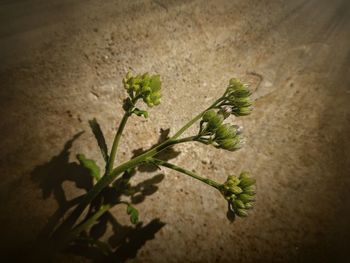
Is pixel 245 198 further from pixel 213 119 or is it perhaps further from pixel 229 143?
pixel 213 119

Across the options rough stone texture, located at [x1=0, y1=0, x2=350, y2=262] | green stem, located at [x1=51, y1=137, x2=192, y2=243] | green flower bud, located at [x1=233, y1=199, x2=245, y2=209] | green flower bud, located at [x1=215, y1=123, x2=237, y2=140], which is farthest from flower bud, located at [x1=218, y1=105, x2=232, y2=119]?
rough stone texture, located at [x1=0, y1=0, x2=350, y2=262]

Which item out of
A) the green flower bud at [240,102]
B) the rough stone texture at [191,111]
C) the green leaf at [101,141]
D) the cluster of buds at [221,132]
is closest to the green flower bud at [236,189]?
the cluster of buds at [221,132]

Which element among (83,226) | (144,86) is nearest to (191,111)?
(144,86)

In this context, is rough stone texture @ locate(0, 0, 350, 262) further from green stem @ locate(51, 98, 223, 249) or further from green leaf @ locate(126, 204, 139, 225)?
green leaf @ locate(126, 204, 139, 225)

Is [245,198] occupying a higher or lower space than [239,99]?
lower

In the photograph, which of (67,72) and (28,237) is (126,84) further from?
(28,237)

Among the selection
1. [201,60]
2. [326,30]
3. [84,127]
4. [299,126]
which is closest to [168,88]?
[201,60]

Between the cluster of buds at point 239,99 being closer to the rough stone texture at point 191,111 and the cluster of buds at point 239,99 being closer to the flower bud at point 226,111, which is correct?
the flower bud at point 226,111

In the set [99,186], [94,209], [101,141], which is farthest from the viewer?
[94,209]
